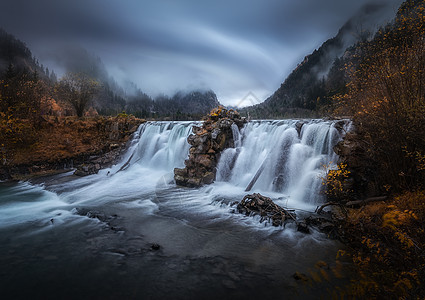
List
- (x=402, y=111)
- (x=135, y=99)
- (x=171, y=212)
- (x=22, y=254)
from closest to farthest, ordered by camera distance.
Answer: (x=22, y=254) < (x=402, y=111) < (x=171, y=212) < (x=135, y=99)

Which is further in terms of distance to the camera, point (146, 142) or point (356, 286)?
point (146, 142)

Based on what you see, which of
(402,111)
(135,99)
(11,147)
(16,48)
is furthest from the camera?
(135,99)

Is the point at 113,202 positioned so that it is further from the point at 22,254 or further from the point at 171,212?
the point at 22,254

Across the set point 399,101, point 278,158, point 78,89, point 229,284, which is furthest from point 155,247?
point 78,89

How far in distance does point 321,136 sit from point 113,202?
→ 11.6 m

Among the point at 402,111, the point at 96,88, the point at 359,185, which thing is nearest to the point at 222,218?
the point at 359,185

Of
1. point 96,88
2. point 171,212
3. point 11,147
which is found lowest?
point 171,212

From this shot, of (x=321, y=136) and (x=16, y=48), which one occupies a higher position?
(x=16, y=48)

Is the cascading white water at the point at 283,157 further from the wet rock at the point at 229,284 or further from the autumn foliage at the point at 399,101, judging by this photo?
the wet rock at the point at 229,284

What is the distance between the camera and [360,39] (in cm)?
721

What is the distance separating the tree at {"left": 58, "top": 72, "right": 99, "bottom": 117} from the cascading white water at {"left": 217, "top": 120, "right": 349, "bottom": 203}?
766 inches

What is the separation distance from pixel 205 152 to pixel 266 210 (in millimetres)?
6432

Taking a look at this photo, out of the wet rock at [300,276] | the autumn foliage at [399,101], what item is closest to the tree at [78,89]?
the autumn foliage at [399,101]

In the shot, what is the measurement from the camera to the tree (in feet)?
74.3
